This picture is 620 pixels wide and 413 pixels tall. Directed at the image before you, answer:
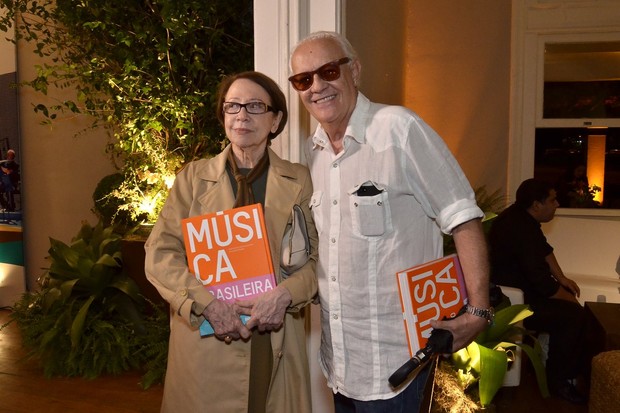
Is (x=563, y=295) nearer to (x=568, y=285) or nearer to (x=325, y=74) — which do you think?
(x=568, y=285)

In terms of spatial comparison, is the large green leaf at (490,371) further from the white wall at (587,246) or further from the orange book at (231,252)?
the white wall at (587,246)

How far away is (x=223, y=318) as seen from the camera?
1.68m

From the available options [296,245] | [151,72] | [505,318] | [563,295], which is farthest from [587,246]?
[296,245]

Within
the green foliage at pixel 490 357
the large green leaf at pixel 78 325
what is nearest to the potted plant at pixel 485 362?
the green foliage at pixel 490 357

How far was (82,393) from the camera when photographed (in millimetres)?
3752

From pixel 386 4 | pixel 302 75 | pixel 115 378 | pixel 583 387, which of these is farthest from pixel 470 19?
pixel 302 75

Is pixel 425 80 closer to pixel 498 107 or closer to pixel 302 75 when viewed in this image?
pixel 498 107

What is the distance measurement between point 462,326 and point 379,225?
0.31 meters

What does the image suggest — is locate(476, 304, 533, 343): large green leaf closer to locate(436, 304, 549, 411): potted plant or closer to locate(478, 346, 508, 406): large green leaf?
locate(436, 304, 549, 411): potted plant

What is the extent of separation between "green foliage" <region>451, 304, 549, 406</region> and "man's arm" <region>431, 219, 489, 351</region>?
1.31 metres

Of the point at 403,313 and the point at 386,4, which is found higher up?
the point at 386,4

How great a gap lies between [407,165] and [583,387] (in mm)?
3143

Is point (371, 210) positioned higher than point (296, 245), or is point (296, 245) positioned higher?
point (371, 210)

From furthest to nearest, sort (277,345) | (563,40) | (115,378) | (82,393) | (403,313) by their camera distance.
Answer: (563,40)
(115,378)
(82,393)
(277,345)
(403,313)
